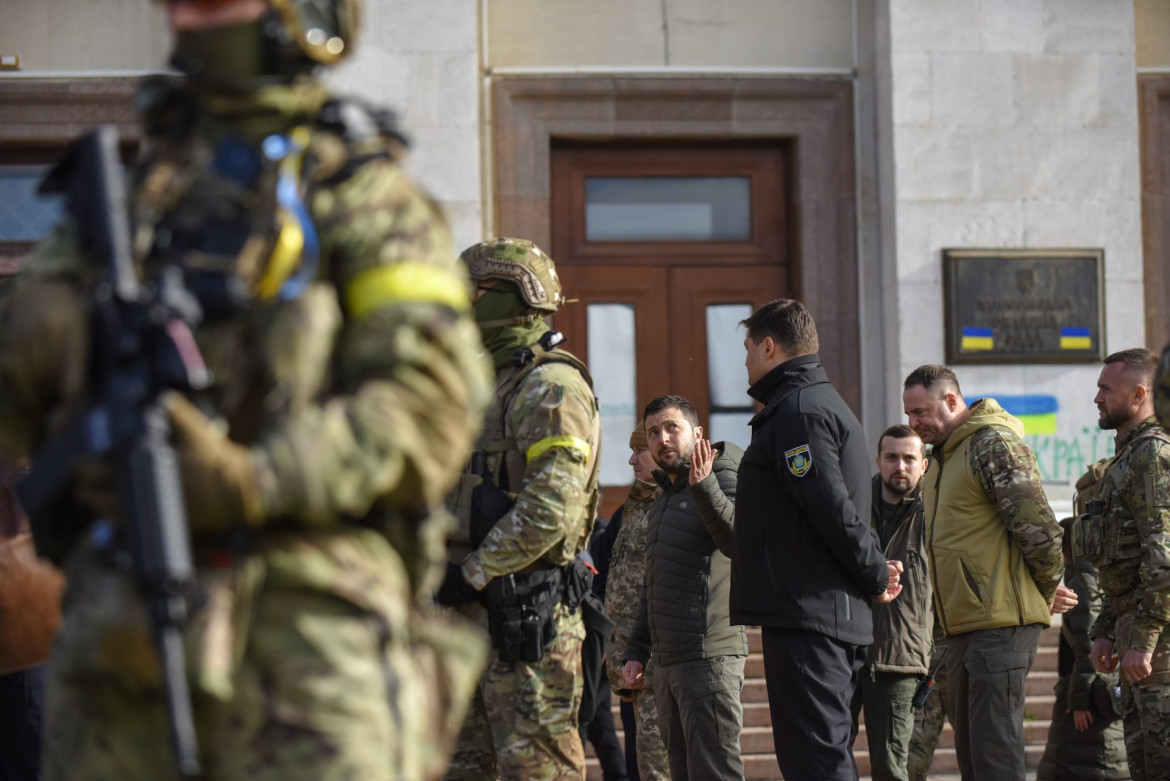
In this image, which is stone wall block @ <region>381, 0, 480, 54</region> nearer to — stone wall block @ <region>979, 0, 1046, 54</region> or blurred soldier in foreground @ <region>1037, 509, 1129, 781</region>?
stone wall block @ <region>979, 0, 1046, 54</region>

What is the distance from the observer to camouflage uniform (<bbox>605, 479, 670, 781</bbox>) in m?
7.35

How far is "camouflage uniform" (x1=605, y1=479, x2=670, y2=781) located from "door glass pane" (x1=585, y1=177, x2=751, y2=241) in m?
3.55

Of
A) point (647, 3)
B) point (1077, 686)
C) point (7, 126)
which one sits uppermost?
point (647, 3)

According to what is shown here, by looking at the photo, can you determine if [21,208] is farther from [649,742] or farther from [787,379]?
[787,379]

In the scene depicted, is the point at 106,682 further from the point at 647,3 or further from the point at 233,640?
the point at 647,3

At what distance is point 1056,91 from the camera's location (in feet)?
35.2

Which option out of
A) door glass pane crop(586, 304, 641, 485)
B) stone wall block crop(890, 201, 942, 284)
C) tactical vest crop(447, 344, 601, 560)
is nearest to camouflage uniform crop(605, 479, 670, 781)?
tactical vest crop(447, 344, 601, 560)

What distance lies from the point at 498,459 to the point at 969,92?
6531 mm

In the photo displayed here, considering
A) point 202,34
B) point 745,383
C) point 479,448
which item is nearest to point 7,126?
point 745,383

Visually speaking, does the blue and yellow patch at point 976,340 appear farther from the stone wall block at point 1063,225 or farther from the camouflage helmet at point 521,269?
the camouflage helmet at point 521,269

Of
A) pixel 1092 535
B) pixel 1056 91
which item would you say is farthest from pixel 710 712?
pixel 1056 91

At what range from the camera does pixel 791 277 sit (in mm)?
11344

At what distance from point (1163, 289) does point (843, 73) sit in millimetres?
2653

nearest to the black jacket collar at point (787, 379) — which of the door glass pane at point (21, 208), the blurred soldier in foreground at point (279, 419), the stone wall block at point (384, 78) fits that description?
the blurred soldier in foreground at point (279, 419)
